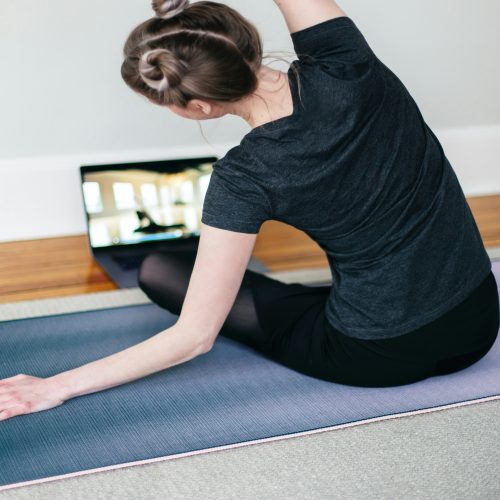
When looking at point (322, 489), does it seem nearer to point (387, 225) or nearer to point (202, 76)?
point (387, 225)

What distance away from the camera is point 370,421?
1.61 meters

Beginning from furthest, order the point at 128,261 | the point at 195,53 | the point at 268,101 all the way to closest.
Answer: the point at 128,261 → the point at 268,101 → the point at 195,53

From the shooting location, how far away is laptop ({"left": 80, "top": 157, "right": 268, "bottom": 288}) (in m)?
2.71

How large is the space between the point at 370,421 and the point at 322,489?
248 mm

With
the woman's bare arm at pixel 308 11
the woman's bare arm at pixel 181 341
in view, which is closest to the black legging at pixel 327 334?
the woman's bare arm at pixel 181 341

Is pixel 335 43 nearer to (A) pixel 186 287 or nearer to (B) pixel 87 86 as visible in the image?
(A) pixel 186 287

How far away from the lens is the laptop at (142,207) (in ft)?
8.89

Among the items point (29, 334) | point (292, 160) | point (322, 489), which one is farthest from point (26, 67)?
point (322, 489)

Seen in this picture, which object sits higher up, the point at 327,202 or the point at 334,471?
the point at 327,202

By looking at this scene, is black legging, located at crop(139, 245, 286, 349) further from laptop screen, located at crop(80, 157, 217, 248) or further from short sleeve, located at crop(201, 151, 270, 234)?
laptop screen, located at crop(80, 157, 217, 248)

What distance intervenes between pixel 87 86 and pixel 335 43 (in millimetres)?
1593

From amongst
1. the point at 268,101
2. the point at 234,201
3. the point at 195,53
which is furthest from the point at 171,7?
the point at 234,201

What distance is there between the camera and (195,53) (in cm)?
131

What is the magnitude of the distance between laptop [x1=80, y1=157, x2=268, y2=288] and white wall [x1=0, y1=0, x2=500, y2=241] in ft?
0.67
